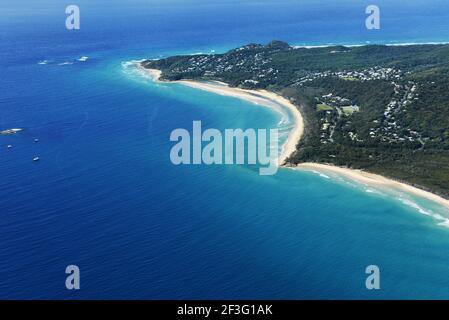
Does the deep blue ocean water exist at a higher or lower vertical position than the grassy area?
lower

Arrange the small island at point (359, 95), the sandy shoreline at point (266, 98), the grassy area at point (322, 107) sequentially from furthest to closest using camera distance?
1. the grassy area at point (322, 107)
2. the sandy shoreline at point (266, 98)
3. the small island at point (359, 95)

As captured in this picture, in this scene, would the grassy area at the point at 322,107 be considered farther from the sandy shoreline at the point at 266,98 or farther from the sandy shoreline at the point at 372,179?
the sandy shoreline at the point at 372,179

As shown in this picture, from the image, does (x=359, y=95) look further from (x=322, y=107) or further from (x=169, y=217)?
(x=169, y=217)

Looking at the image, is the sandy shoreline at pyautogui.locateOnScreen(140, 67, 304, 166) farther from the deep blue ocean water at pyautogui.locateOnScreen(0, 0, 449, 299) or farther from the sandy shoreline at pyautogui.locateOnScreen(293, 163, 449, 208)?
the sandy shoreline at pyautogui.locateOnScreen(293, 163, 449, 208)

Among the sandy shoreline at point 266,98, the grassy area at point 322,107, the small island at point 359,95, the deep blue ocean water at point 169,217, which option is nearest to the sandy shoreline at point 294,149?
the sandy shoreline at point 266,98

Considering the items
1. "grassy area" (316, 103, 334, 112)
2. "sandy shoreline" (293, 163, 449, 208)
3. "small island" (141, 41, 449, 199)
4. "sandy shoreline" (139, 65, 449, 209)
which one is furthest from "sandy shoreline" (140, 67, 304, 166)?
"sandy shoreline" (293, 163, 449, 208)

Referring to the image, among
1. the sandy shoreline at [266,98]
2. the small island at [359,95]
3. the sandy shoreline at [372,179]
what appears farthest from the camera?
the sandy shoreline at [266,98]
